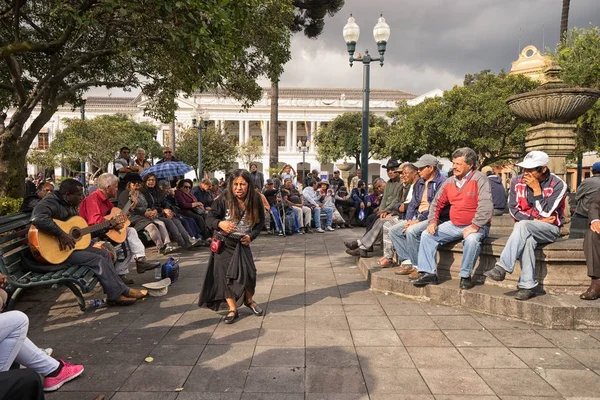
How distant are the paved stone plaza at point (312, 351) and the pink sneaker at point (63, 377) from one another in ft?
0.19

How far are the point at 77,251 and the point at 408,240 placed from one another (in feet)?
13.2

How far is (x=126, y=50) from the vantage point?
7762mm

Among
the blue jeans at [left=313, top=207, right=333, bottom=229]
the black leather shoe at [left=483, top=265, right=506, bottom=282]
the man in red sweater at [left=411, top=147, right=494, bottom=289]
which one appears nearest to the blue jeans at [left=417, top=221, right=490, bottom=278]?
the man in red sweater at [left=411, top=147, right=494, bottom=289]

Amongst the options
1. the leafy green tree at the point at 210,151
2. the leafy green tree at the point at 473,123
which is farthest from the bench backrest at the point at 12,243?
the leafy green tree at the point at 210,151

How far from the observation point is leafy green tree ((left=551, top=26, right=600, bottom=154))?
1616 centimetres

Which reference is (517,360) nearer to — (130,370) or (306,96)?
(130,370)

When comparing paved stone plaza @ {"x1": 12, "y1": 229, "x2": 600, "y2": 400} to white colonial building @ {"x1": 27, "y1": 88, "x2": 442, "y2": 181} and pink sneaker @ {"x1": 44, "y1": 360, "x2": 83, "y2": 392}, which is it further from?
white colonial building @ {"x1": 27, "y1": 88, "x2": 442, "y2": 181}

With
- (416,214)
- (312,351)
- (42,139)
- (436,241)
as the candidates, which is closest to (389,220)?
(416,214)

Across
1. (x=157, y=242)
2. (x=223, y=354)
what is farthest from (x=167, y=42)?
(x=223, y=354)

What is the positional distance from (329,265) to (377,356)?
12.6ft

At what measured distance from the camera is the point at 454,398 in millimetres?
2764

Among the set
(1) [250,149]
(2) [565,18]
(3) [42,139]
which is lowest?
(1) [250,149]

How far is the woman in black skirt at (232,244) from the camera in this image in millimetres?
4371

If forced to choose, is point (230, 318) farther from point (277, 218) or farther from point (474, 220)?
point (277, 218)
